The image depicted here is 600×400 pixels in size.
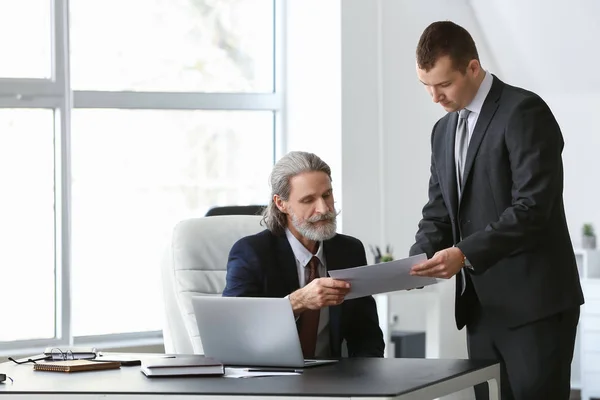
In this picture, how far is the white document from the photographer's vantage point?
236 cm

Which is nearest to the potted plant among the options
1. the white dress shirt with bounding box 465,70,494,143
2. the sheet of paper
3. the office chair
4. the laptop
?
the office chair

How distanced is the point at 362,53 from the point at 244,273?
2.97m

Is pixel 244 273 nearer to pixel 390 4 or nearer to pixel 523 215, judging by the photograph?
pixel 523 215

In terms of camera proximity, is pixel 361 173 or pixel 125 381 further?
pixel 361 173

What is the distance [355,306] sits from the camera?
9.50 ft

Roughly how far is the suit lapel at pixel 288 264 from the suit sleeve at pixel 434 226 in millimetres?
329

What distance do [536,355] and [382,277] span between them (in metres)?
0.49

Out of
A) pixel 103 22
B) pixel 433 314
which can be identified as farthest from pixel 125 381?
pixel 103 22

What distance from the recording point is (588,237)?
18.9 feet

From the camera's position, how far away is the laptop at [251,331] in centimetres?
234

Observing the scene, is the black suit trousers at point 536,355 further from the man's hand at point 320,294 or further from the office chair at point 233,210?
the office chair at point 233,210

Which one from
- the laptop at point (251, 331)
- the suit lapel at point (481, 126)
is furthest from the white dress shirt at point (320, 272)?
the suit lapel at point (481, 126)

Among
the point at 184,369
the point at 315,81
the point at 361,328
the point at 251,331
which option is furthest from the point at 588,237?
the point at 184,369

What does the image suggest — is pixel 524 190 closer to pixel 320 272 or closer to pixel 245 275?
pixel 320 272
